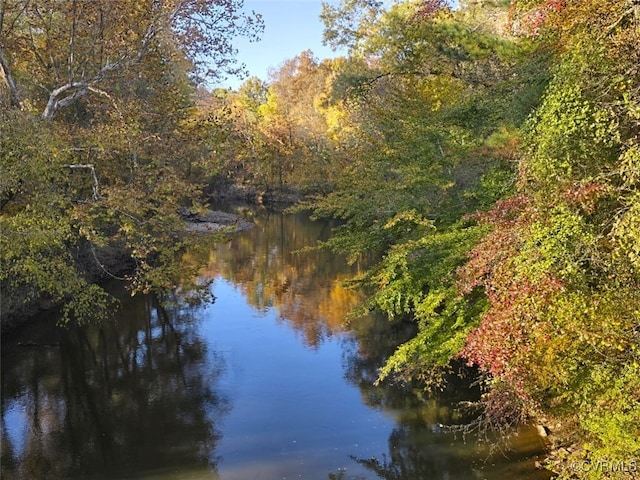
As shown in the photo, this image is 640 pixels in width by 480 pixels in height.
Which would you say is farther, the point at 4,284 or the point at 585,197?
the point at 4,284

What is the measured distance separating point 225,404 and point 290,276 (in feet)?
37.7

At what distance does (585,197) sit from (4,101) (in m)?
12.5

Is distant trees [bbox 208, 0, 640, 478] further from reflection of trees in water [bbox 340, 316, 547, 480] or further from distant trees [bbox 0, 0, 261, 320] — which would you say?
distant trees [bbox 0, 0, 261, 320]

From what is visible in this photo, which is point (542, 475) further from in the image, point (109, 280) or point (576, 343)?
point (109, 280)

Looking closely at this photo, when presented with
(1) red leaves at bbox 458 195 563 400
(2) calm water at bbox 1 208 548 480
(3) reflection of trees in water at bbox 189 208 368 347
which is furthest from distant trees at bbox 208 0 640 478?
(3) reflection of trees in water at bbox 189 208 368 347

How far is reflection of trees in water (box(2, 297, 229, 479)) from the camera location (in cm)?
918

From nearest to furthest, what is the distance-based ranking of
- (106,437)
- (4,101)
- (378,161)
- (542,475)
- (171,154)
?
(542,475), (106,437), (4,101), (378,161), (171,154)

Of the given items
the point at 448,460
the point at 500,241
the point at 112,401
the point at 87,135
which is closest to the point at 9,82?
the point at 87,135

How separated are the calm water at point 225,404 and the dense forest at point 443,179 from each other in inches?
44.7

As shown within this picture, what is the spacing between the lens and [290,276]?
2255 centimetres

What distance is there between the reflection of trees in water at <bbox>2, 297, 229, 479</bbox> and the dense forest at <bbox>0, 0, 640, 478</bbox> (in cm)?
167

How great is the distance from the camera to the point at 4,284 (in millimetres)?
13711

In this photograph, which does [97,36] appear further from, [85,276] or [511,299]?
[511,299]

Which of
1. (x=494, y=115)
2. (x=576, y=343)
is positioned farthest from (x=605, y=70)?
(x=494, y=115)
